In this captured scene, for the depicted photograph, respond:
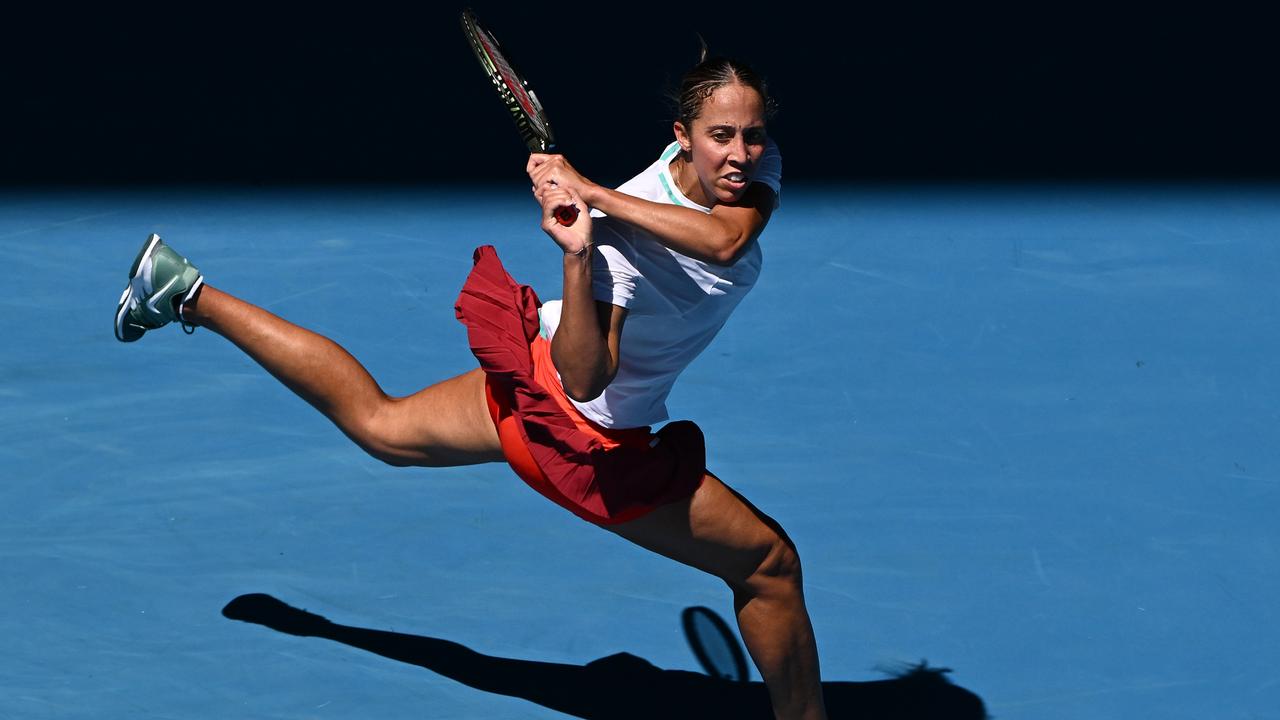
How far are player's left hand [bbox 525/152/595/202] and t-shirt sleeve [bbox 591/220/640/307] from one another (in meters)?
0.12

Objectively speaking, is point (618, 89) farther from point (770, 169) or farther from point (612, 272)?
point (612, 272)

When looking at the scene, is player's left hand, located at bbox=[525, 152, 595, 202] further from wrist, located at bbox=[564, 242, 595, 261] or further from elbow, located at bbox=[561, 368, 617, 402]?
elbow, located at bbox=[561, 368, 617, 402]

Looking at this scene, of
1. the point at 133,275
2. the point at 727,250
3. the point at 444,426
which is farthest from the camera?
the point at 133,275

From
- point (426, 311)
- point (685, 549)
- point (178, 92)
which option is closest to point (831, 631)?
point (685, 549)

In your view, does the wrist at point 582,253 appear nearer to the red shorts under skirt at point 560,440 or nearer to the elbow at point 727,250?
the elbow at point 727,250

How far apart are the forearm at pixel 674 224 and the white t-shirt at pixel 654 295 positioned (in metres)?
0.03

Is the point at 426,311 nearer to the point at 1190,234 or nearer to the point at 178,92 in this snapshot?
the point at 178,92

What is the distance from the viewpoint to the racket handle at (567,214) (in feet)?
9.48

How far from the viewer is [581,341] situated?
9.53 feet

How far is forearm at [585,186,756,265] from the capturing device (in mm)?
2914

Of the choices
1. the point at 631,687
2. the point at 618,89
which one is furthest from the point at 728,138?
the point at 618,89

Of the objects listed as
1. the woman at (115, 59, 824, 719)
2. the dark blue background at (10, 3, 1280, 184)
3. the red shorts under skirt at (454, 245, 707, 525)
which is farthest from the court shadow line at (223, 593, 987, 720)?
the dark blue background at (10, 3, 1280, 184)

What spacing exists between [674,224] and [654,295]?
0.56ft

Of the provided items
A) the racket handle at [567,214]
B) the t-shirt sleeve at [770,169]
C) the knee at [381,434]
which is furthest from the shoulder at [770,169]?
the knee at [381,434]
